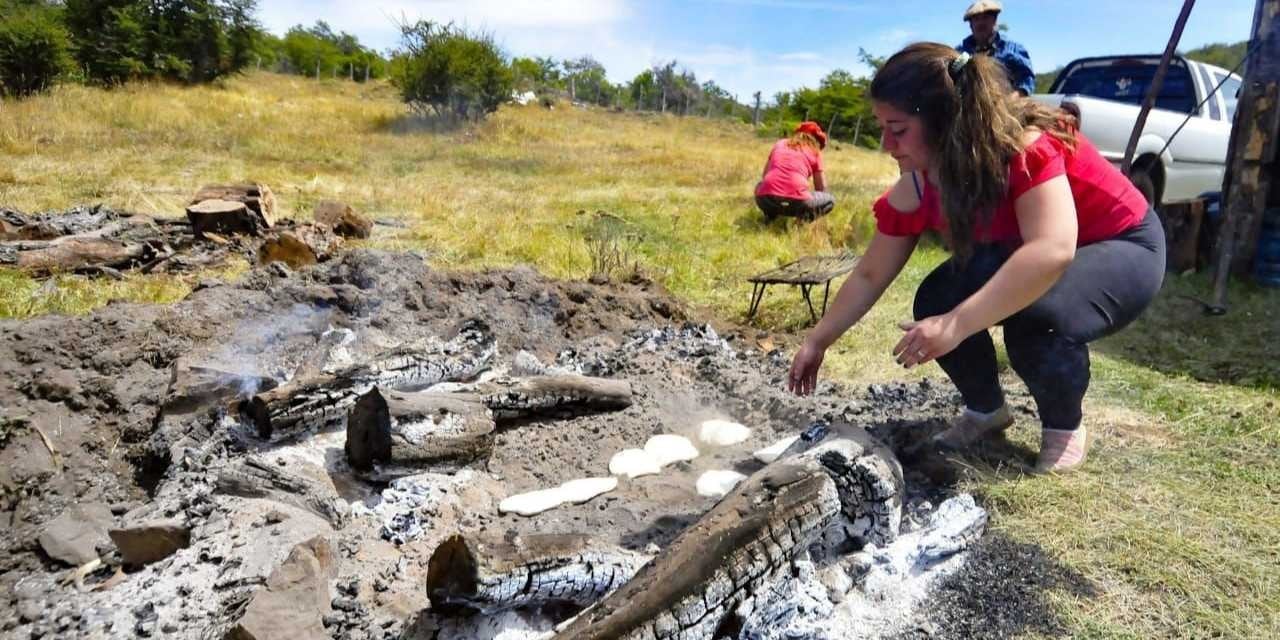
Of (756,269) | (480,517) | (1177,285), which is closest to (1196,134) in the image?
(1177,285)

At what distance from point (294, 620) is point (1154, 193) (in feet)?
28.3

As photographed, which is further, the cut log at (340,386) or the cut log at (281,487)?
the cut log at (340,386)

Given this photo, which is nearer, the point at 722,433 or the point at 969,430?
the point at 969,430

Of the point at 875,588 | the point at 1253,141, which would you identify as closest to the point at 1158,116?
the point at 1253,141

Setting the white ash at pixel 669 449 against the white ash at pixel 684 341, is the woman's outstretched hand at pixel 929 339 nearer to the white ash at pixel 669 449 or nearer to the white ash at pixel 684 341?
the white ash at pixel 669 449

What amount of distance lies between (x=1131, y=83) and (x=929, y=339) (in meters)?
7.67

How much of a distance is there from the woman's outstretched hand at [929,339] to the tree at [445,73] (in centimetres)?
2412

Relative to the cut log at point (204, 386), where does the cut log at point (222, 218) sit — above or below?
above

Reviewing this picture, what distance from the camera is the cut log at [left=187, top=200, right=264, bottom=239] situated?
22.4 feet

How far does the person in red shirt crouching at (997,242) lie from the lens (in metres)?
2.15

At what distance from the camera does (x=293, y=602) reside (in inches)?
71.9

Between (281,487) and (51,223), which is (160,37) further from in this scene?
(281,487)

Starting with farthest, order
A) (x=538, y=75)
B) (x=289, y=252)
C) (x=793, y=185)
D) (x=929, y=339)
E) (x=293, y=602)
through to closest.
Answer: (x=538, y=75) → (x=793, y=185) → (x=289, y=252) → (x=929, y=339) → (x=293, y=602)

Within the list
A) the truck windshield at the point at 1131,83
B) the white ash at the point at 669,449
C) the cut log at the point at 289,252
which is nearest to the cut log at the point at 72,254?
the cut log at the point at 289,252
